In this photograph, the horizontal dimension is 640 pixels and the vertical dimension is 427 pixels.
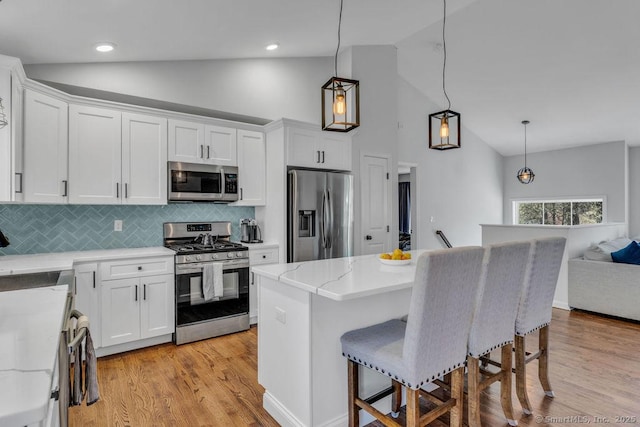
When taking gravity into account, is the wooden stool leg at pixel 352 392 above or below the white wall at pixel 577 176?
below

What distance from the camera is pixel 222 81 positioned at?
3924 mm

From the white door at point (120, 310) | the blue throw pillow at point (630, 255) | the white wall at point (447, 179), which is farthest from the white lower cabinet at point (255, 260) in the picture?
the blue throw pillow at point (630, 255)

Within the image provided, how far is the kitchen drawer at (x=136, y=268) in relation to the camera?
3.10 meters

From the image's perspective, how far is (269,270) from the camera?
7.32ft

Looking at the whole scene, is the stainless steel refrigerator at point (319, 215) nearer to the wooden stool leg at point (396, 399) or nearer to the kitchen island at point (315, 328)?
the kitchen island at point (315, 328)

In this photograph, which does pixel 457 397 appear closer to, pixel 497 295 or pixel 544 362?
pixel 497 295

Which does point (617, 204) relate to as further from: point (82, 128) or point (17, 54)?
point (17, 54)

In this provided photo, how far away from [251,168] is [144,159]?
1.11 meters

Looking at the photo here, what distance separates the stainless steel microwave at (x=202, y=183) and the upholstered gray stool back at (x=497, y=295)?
2.81 m

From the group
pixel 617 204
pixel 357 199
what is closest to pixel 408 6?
pixel 357 199

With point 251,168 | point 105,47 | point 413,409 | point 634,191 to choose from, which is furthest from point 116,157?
point 634,191

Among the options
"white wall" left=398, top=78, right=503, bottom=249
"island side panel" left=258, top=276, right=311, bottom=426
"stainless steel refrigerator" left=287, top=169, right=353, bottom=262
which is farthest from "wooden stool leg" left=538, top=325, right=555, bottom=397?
"white wall" left=398, top=78, right=503, bottom=249

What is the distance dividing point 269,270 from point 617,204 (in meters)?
7.42

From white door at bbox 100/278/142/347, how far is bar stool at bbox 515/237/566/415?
3008mm
